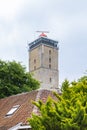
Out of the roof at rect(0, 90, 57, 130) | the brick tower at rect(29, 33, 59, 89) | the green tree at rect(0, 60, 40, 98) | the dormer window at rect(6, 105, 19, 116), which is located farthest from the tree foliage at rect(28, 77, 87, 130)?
the brick tower at rect(29, 33, 59, 89)

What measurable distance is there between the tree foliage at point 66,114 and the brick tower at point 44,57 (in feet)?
372

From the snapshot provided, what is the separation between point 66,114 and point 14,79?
23.5m

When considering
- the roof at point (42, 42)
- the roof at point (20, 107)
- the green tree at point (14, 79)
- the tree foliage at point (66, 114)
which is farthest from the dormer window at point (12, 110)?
the roof at point (42, 42)

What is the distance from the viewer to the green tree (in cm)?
3691

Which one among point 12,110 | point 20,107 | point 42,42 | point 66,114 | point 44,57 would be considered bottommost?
point 66,114

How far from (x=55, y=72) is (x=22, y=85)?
94.4 meters

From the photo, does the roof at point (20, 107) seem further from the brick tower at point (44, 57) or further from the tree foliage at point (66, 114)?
the brick tower at point (44, 57)

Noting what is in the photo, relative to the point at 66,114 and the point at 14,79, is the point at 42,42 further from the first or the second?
the point at 66,114

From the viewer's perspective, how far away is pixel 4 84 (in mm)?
37312

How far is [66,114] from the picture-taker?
15.7 metres

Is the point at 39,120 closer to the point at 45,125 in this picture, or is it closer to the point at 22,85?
the point at 45,125

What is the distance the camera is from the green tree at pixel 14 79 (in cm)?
3691

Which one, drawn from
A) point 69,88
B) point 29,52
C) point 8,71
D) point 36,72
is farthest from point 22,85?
point 29,52

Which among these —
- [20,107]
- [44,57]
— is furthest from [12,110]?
[44,57]
